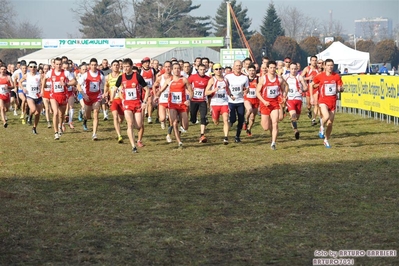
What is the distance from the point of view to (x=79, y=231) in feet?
29.7

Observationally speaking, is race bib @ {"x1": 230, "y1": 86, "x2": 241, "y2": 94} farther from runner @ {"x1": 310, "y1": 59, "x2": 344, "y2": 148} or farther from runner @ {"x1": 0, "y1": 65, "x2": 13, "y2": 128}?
runner @ {"x1": 0, "y1": 65, "x2": 13, "y2": 128}

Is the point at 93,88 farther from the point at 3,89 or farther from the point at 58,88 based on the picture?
the point at 3,89

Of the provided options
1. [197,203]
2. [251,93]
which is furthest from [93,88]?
[197,203]

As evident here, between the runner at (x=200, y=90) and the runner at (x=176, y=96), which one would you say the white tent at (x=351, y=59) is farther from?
the runner at (x=176, y=96)

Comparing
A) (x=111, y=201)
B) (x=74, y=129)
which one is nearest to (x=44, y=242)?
(x=111, y=201)

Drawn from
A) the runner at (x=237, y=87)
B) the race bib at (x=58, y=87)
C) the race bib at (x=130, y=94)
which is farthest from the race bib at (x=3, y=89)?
the runner at (x=237, y=87)

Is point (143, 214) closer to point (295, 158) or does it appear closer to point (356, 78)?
point (295, 158)

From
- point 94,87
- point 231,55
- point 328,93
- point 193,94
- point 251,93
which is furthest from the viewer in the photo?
point 231,55

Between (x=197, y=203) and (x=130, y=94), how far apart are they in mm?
6958

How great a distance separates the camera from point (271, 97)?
1745 cm

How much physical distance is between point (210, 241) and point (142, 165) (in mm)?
6763

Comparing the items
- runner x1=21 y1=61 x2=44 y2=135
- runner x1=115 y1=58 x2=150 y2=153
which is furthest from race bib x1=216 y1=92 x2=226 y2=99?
runner x1=21 y1=61 x2=44 y2=135

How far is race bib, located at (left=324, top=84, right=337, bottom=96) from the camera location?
17.7 meters

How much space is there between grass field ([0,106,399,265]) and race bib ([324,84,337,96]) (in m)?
1.23
